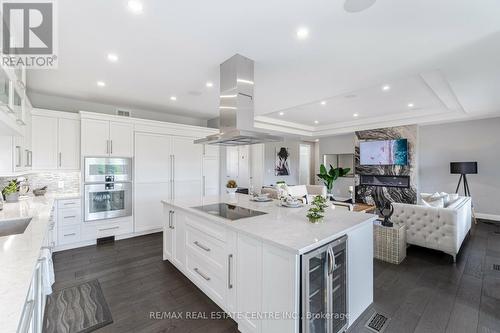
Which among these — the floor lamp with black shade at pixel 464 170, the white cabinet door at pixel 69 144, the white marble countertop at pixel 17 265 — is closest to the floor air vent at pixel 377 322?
the white marble countertop at pixel 17 265

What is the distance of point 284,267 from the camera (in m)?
1.46

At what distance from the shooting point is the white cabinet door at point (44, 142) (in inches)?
138

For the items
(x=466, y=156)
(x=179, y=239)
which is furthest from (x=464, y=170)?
(x=179, y=239)

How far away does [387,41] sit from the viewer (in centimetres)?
230

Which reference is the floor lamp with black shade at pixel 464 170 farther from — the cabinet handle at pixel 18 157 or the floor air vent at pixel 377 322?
the cabinet handle at pixel 18 157

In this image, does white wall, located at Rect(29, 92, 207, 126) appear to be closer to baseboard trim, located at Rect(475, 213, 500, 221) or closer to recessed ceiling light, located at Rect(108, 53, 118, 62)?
recessed ceiling light, located at Rect(108, 53, 118, 62)

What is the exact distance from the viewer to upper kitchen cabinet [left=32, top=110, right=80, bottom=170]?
3.54 meters

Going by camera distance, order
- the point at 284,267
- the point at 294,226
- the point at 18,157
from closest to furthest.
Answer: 1. the point at 284,267
2. the point at 294,226
3. the point at 18,157

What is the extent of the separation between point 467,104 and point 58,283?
7.56 metres

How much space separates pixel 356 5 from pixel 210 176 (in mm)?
4365

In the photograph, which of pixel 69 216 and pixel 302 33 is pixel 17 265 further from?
pixel 69 216

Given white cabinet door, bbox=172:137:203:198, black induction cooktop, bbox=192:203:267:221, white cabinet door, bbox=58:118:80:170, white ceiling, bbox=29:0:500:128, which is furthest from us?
white cabinet door, bbox=172:137:203:198

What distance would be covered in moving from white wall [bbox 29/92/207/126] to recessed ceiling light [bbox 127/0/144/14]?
3.38 metres

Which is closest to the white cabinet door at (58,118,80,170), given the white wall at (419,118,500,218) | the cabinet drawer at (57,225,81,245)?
the cabinet drawer at (57,225,81,245)
